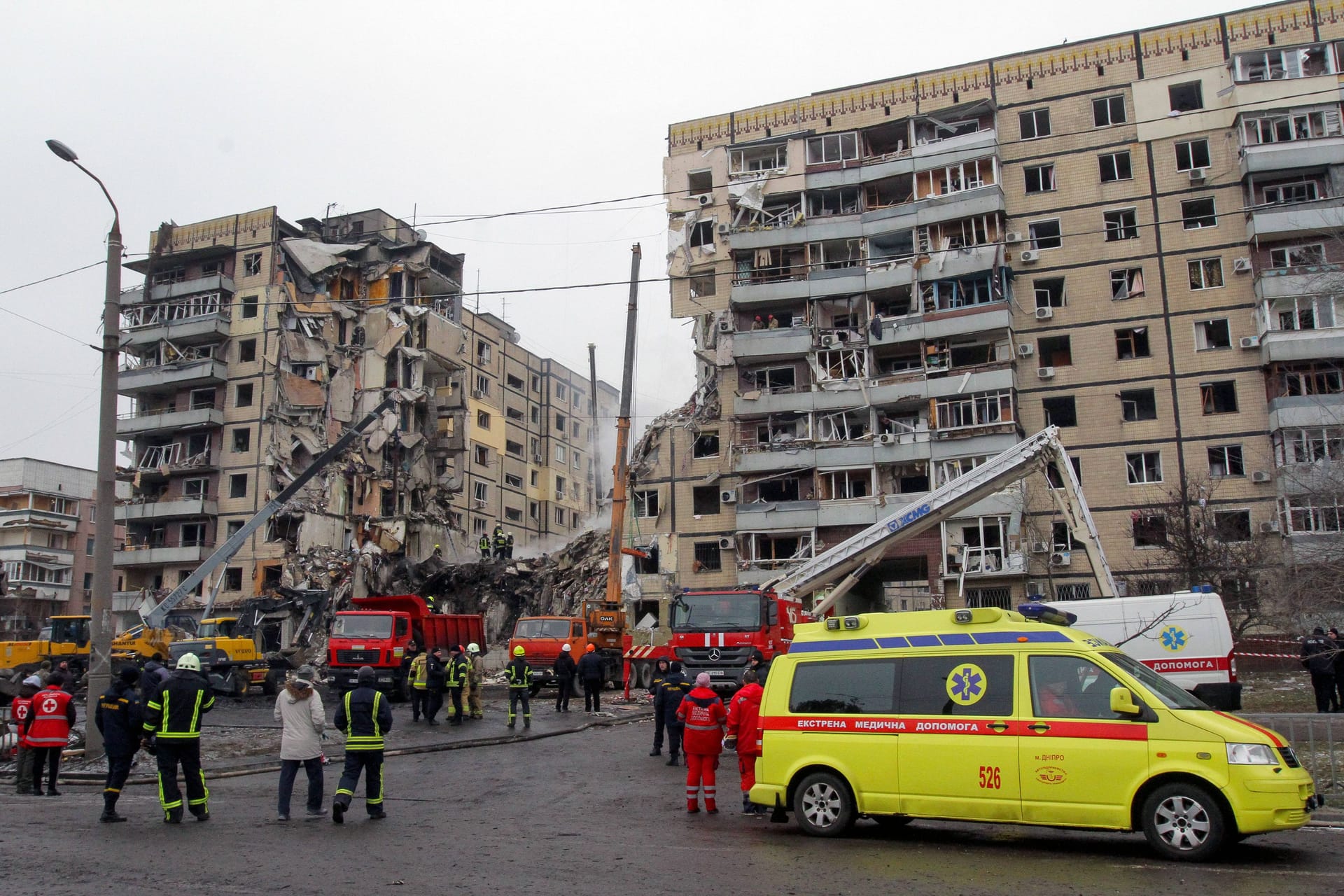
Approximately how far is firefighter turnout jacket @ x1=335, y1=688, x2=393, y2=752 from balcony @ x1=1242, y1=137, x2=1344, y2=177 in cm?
4161

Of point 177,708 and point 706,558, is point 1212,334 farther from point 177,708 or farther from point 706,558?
point 177,708

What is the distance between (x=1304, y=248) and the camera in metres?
40.4

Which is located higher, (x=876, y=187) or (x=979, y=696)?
(x=876, y=187)

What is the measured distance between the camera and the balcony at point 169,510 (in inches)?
2208

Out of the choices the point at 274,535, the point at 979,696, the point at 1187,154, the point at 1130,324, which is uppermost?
the point at 1187,154

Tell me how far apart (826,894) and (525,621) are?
26375mm

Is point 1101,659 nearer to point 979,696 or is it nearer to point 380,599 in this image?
point 979,696

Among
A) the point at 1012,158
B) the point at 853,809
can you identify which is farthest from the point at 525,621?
the point at 1012,158

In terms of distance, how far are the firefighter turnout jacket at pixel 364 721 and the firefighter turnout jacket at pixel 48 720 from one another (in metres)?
5.39

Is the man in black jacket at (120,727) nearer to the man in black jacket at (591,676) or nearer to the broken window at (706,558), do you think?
the man in black jacket at (591,676)

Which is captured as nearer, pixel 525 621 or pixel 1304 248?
pixel 525 621

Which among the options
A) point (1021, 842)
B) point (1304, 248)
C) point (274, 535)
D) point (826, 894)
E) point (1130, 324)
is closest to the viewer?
point (826, 894)

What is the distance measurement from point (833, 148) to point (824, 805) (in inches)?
1686

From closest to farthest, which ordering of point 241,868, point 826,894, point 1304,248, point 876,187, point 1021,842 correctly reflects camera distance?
point 826,894, point 241,868, point 1021,842, point 1304,248, point 876,187
